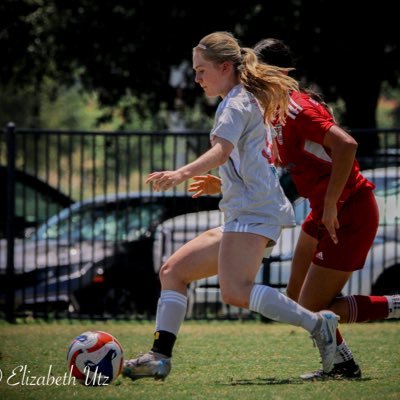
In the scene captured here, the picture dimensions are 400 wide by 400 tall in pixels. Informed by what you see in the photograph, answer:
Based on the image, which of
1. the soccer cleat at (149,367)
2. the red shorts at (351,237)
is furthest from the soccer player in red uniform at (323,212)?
the soccer cleat at (149,367)

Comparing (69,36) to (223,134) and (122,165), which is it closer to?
(122,165)

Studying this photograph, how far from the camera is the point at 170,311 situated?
18.2 ft

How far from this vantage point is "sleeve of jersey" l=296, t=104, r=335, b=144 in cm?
563

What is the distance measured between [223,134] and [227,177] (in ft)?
1.15

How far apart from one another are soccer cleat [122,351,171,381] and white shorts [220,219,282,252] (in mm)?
811

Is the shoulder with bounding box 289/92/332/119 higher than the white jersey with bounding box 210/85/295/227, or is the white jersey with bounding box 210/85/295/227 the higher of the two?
the shoulder with bounding box 289/92/332/119

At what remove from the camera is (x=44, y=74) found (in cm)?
1986

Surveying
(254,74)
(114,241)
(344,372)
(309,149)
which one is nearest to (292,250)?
(114,241)

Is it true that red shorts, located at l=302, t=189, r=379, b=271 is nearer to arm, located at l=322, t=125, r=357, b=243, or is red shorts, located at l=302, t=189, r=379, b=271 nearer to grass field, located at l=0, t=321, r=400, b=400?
arm, located at l=322, t=125, r=357, b=243

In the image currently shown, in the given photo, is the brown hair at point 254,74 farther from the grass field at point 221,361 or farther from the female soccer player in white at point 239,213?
the grass field at point 221,361

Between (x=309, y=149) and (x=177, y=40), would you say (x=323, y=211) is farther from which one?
(x=177, y=40)

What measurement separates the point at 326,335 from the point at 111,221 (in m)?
5.67

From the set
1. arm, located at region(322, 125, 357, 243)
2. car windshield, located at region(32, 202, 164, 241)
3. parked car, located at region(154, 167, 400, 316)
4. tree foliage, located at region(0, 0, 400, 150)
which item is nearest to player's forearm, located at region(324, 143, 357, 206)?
arm, located at region(322, 125, 357, 243)

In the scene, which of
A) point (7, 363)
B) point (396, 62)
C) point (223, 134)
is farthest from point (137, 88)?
point (223, 134)
